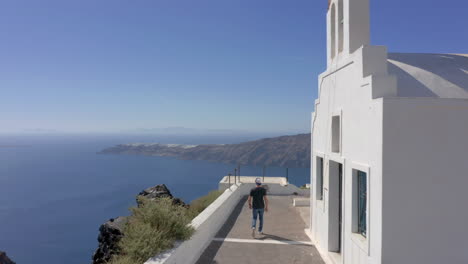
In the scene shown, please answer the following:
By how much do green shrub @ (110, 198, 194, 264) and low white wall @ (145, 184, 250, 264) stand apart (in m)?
0.17

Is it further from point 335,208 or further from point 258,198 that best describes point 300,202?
point 335,208

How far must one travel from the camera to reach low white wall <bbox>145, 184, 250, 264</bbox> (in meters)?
5.81

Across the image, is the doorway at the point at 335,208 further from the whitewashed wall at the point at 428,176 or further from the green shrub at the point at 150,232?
the green shrub at the point at 150,232

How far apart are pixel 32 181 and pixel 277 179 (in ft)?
489

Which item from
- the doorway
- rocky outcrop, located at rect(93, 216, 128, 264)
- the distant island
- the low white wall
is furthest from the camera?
the distant island

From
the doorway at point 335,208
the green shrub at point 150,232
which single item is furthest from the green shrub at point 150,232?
the doorway at point 335,208

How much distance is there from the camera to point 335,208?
7.46m

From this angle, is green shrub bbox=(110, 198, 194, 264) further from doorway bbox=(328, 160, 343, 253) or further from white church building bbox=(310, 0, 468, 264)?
white church building bbox=(310, 0, 468, 264)

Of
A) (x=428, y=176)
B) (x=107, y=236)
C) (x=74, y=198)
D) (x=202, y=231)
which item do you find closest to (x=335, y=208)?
(x=202, y=231)

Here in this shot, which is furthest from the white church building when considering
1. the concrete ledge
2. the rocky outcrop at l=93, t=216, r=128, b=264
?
the concrete ledge

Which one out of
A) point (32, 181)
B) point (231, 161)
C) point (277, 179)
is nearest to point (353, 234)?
point (277, 179)

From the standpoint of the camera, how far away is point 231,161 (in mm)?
138625

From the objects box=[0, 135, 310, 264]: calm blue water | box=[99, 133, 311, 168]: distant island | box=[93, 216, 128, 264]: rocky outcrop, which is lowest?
box=[0, 135, 310, 264]: calm blue water

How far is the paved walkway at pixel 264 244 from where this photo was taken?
291 inches
